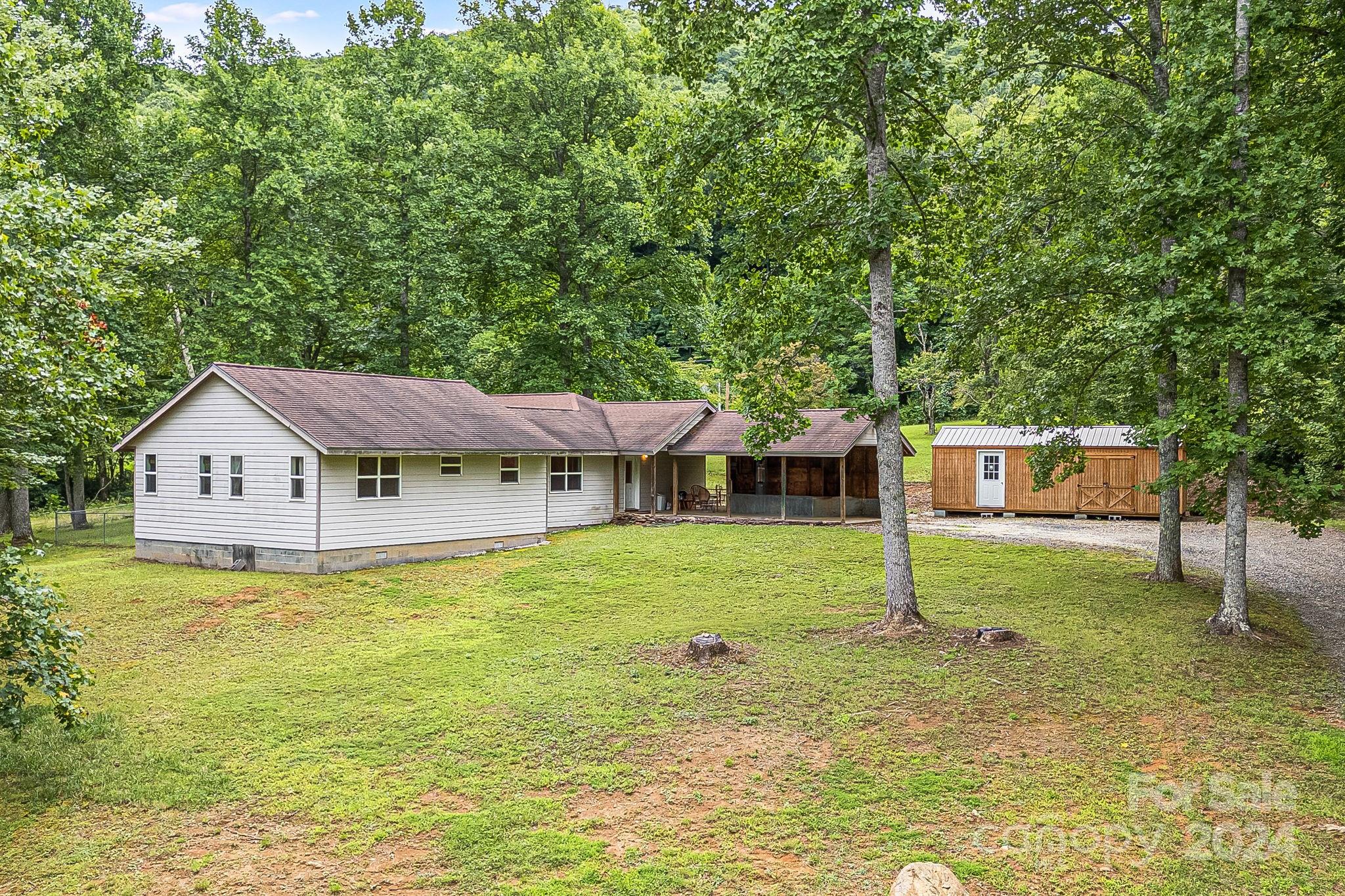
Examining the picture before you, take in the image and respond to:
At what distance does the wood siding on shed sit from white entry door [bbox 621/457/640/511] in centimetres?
973

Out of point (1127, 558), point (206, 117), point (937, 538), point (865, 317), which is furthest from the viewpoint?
point (206, 117)

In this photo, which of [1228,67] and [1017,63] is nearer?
[1228,67]

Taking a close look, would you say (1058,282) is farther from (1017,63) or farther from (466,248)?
(466,248)

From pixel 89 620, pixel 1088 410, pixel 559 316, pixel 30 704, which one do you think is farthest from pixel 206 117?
pixel 1088 410

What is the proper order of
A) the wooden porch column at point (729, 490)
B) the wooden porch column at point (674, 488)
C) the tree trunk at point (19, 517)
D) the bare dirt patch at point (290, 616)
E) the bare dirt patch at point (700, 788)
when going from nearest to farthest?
the bare dirt patch at point (700, 788), the bare dirt patch at point (290, 616), the tree trunk at point (19, 517), the wooden porch column at point (674, 488), the wooden porch column at point (729, 490)

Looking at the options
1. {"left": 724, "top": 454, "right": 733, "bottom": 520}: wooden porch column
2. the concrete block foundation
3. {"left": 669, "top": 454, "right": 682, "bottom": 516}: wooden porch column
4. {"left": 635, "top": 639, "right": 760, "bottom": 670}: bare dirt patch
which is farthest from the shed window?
{"left": 724, "top": 454, "right": 733, "bottom": 520}: wooden porch column

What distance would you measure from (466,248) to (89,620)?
2040 centimetres

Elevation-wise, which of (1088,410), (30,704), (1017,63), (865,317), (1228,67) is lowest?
(30,704)

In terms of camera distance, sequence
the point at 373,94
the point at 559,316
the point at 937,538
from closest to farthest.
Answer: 1. the point at 937,538
2. the point at 559,316
3. the point at 373,94

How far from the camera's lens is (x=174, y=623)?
13625 millimetres

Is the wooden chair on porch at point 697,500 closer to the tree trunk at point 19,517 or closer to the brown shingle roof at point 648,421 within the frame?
the brown shingle roof at point 648,421

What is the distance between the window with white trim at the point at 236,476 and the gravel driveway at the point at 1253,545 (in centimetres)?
1654

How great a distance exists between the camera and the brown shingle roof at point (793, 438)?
956 inches

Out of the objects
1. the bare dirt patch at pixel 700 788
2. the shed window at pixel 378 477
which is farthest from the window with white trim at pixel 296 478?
the bare dirt patch at pixel 700 788
